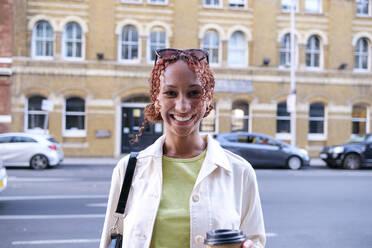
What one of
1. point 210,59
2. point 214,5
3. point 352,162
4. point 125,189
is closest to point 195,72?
point 125,189

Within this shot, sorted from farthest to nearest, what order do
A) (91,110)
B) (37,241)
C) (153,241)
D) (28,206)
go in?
(91,110)
(28,206)
(37,241)
(153,241)

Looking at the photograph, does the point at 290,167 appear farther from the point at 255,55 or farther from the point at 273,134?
the point at 255,55

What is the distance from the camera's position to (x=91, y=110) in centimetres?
1908

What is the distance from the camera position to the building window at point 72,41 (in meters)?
19.3

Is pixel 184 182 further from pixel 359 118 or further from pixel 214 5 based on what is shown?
pixel 359 118

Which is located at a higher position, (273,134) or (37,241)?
(273,134)

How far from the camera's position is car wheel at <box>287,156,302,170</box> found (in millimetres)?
15422

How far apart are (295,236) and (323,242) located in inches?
16.5

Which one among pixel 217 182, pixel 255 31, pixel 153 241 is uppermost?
pixel 255 31

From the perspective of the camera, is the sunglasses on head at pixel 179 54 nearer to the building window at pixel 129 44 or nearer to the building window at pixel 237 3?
the building window at pixel 129 44

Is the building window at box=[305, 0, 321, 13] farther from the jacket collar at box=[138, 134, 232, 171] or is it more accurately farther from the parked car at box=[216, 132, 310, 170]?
the jacket collar at box=[138, 134, 232, 171]

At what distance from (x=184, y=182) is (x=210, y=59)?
18.8 m

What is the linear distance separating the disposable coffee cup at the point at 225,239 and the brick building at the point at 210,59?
18.3m

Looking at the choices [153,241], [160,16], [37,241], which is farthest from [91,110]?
[153,241]
